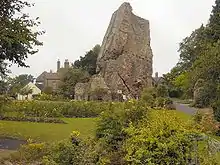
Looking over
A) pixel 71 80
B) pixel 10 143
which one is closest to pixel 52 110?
pixel 10 143

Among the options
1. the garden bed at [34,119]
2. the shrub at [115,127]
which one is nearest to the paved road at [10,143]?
→ the shrub at [115,127]

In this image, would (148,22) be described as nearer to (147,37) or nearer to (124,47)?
(147,37)

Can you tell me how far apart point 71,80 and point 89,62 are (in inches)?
359

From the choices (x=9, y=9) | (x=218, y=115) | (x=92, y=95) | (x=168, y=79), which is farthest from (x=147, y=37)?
(x=9, y=9)

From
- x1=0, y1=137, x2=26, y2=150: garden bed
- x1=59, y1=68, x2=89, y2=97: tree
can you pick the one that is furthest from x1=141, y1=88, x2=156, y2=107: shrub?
x1=59, y1=68, x2=89, y2=97: tree

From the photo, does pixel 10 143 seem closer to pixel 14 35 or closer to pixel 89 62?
pixel 14 35

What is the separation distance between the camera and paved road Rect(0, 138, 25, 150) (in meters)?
15.5

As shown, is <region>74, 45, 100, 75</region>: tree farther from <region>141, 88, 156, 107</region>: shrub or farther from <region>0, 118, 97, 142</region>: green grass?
<region>0, 118, 97, 142</region>: green grass

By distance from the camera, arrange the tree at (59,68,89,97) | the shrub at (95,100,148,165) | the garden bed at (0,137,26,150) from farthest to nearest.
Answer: the tree at (59,68,89,97)
the garden bed at (0,137,26,150)
the shrub at (95,100,148,165)

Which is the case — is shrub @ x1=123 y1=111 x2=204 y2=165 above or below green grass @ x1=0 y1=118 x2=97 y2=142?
above

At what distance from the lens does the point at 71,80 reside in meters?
55.0

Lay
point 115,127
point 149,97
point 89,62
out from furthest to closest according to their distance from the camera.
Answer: point 89,62 → point 149,97 → point 115,127

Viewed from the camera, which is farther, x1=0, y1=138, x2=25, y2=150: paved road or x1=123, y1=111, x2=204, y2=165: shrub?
x1=0, y1=138, x2=25, y2=150: paved road

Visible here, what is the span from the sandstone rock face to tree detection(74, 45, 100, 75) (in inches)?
362
